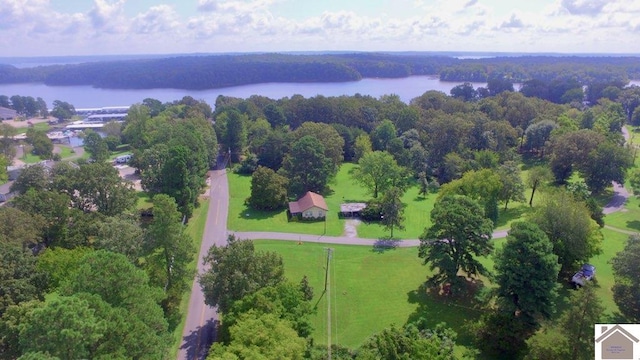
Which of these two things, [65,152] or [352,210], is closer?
[352,210]

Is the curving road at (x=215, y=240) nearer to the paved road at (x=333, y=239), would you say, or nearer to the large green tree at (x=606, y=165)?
the paved road at (x=333, y=239)

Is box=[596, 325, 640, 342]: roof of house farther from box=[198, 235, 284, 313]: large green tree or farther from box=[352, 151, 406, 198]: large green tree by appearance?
box=[352, 151, 406, 198]: large green tree

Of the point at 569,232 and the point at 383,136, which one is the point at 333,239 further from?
the point at 383,136

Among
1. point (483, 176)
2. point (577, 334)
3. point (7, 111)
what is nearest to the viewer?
point (577, 334)

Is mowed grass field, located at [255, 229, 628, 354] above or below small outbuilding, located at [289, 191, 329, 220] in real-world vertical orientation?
below

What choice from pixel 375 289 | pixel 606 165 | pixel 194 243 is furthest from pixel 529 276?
pixel 606 165

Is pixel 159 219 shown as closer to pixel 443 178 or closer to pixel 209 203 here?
pixel 209 203

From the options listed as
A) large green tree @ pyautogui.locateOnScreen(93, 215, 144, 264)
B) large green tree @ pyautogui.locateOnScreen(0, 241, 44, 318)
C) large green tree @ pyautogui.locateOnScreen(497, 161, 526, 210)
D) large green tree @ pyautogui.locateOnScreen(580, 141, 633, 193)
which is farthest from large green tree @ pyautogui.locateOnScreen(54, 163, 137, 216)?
large green tree @ pyautogui.locateOnScreen(580, 141, 633, 193)

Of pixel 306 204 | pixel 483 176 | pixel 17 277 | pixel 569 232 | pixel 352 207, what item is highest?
pixel 483 176
